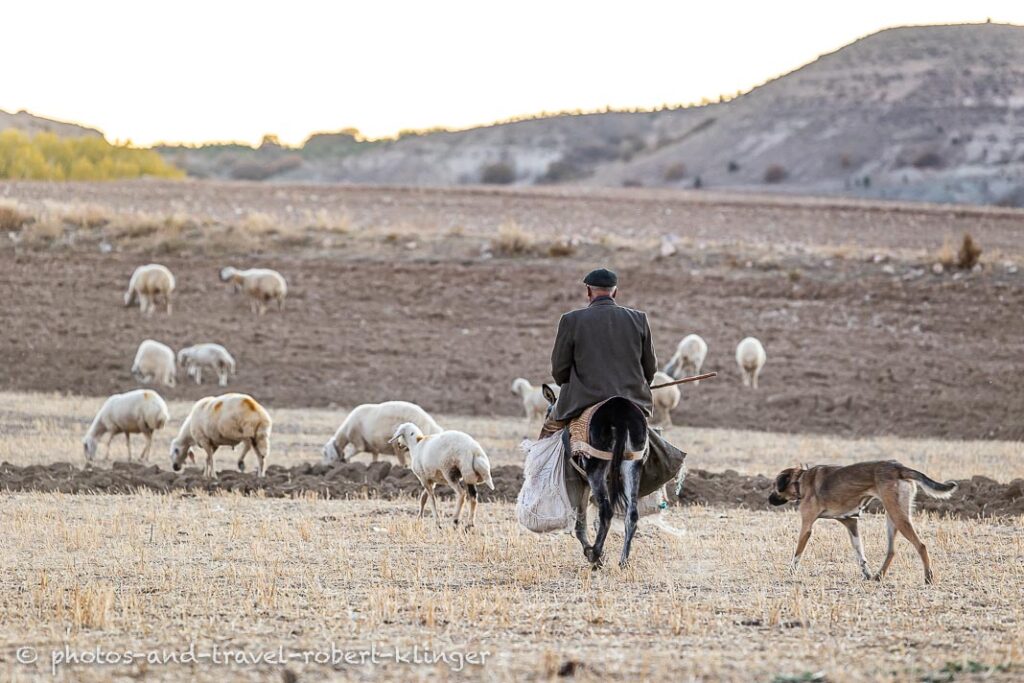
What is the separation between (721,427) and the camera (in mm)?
24984

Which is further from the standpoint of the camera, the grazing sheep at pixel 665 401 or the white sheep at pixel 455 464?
the grazing sheep at pixel 665 401

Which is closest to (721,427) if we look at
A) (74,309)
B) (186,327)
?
(186,327)

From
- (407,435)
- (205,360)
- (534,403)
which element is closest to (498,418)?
(534,403)

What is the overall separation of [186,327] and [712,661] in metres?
24.9

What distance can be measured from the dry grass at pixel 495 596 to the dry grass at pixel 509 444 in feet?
17.9

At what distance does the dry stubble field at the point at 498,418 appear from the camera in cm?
800

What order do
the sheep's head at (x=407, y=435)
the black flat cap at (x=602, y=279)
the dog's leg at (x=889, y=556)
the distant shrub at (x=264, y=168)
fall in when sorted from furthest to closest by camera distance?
the distant shrub at (x=264, y=168)
the sheep's head at (x=407, y=435)
the black flat cap at (x=602, y=279)
the dog's leg at (x=889, y=556)

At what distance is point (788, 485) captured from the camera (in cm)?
1101

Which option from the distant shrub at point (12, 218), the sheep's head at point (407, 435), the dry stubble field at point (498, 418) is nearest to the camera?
the dry stubble field at point (498, 418)

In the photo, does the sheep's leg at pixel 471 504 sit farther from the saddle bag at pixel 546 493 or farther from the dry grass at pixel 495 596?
the saddle bag at pixel 546 493

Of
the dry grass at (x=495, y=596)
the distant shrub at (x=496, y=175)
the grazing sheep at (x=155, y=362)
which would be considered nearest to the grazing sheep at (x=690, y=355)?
the grazing sheep at (x=155, y=362)

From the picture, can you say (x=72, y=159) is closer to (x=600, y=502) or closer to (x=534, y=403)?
(x=534, y=403)

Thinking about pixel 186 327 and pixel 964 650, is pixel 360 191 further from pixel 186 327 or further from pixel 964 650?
pixel 964 650

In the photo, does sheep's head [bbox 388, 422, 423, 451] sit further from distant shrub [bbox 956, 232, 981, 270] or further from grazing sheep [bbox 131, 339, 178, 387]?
distant shrub [bbox 956, 232, 981, 270]
